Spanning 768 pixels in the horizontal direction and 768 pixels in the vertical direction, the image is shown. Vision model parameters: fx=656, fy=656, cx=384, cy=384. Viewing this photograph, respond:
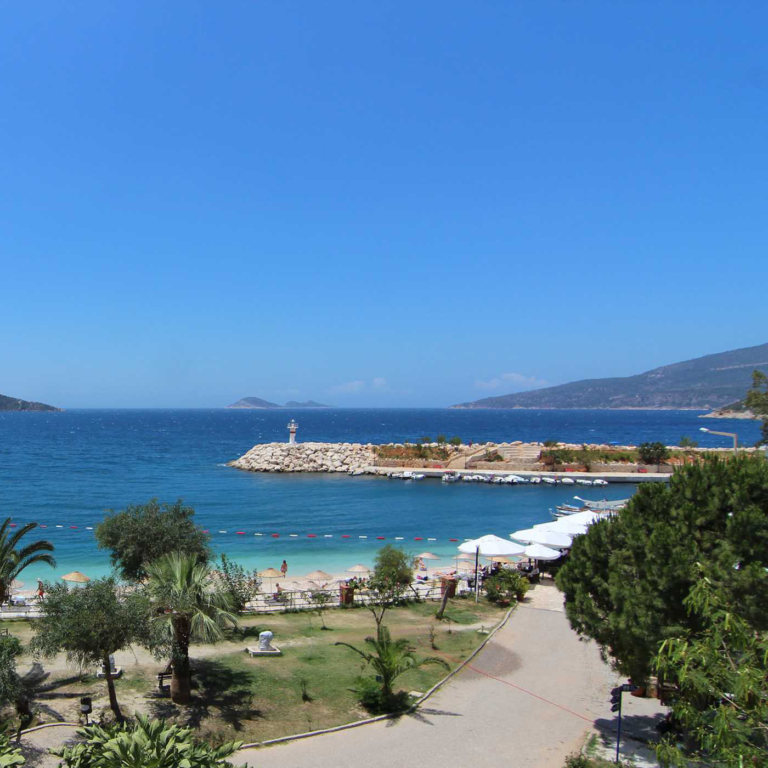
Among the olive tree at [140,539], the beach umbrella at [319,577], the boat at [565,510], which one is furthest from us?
the boat at [565,510]

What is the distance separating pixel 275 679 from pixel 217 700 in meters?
1.70

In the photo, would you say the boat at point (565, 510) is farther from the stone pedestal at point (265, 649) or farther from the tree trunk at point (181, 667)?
the tree trunk at point (181, 667)

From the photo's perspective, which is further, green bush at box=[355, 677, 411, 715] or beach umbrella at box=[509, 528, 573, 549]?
beach umbrella at box=[509, 528, 573, 549]

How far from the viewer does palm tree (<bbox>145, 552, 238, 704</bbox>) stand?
13.0 m

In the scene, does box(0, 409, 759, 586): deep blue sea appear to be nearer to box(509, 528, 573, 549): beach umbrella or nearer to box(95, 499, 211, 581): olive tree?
box(509, 528, 573, 549): beach umbrella

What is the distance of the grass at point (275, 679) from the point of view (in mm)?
13211

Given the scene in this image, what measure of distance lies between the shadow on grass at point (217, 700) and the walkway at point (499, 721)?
57.1 inches

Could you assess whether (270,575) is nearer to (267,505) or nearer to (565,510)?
(267,505)

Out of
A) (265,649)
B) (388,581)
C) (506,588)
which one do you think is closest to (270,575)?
(388,581)

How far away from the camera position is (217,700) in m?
14.0

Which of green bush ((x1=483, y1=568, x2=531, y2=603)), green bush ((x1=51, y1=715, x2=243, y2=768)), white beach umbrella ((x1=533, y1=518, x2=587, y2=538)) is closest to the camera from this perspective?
green bush ((x1=51, y1=715, x2=243, y2=768))

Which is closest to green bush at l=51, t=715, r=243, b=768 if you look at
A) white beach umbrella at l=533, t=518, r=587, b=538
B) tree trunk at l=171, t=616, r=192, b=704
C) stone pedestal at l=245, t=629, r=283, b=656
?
tree trunk at l=171, t=616, r=192, b=704

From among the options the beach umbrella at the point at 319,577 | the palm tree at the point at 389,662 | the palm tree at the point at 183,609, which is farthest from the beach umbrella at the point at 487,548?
the palm tree at the point at 183,609

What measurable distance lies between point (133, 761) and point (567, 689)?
11416 mm
